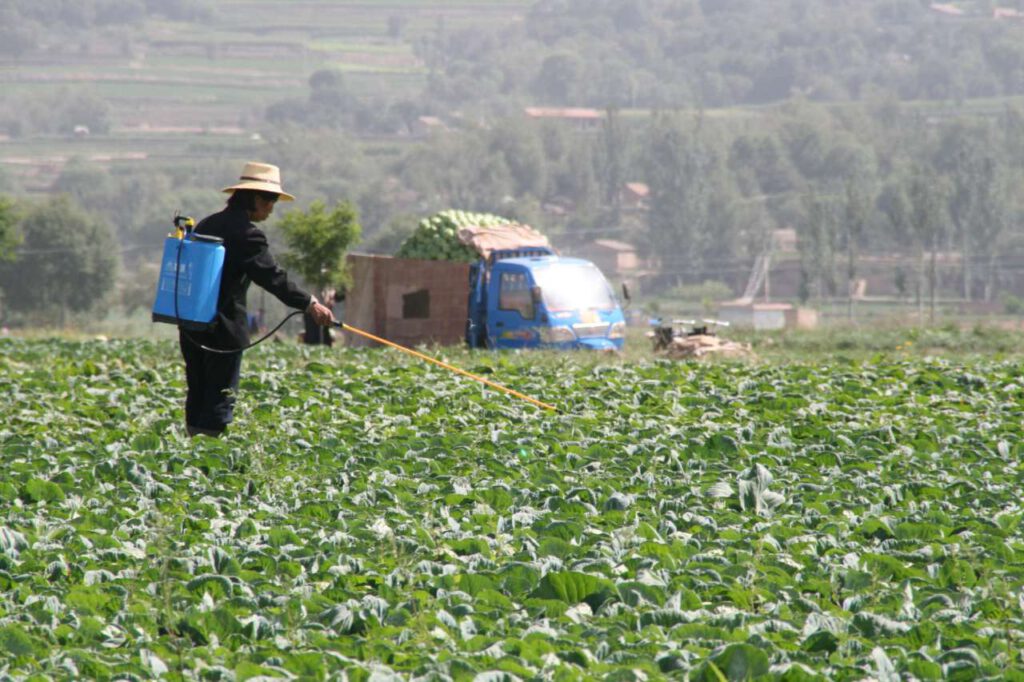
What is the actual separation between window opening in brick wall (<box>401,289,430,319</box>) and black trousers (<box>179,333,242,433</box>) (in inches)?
685

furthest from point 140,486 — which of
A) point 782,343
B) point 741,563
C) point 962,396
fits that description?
point 782,343

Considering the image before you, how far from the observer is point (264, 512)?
→ 27.0 ft

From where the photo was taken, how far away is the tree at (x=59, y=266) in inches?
3733

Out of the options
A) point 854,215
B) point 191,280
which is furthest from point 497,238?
point 854,215

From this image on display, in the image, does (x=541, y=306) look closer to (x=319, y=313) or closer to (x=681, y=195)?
(x=319, y=313)

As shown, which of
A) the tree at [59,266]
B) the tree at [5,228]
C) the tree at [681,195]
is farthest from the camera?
the tree at [681,195]

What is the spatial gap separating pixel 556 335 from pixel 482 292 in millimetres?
2259

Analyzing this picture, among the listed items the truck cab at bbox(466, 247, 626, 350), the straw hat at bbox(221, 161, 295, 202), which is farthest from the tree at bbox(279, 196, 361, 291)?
the straw hat at bbox(221, 161, 295, 202)

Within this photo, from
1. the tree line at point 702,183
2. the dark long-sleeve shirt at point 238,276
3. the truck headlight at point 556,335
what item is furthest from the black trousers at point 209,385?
the tree line at point 702,183

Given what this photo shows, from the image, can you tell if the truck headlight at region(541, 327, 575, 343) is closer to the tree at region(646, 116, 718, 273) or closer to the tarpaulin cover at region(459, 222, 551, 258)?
the tarpaulin cover at region(459, 222, 551, 258)

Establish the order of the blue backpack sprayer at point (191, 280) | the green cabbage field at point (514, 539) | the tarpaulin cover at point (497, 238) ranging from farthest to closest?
the tarpaulin cover at point (497, 238)
the blue backpack sprayer at point (191, 280)
the green cabbage field at point (514, 539)

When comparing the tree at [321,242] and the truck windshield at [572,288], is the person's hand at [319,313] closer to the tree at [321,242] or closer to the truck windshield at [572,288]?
the truck windshield at [572,288]

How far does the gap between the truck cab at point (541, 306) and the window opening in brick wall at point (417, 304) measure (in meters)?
1.27

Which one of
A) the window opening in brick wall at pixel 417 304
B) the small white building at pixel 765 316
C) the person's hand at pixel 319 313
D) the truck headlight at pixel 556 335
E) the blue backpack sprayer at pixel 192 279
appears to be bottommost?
the small white building at pixel 765 316
